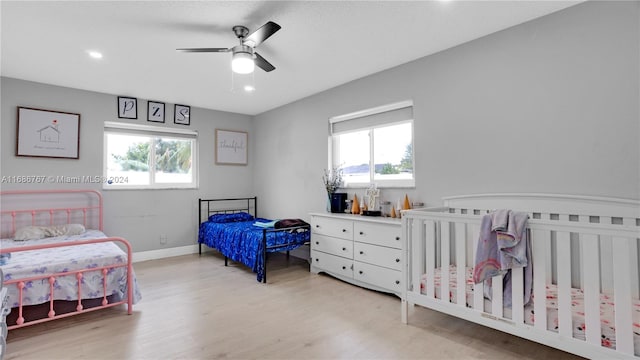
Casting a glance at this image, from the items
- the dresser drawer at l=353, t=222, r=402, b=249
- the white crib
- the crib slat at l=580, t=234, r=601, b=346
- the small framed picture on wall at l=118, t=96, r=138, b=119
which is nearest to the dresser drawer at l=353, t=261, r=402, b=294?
the dresser drawer at l=353, t=222, r=402, b=249

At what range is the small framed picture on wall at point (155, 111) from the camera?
4.53 meters

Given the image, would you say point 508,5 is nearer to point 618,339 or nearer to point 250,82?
point 618,339

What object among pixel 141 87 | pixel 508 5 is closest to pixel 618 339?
pixel 508 5

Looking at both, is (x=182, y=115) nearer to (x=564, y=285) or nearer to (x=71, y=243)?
(x=71, y=243)

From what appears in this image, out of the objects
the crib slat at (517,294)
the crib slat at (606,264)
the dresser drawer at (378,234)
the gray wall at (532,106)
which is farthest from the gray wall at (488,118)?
the crib slat at (517,294)

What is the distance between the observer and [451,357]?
1.97 meters

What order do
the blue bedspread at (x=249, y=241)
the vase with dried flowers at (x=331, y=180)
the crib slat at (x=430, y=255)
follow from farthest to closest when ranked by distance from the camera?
the vase with dried flowers at (x=331, y=180) → the blue bedspread at (x=249, y=241) → the crib slat at (x=430, y=255)

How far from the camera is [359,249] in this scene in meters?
3.24

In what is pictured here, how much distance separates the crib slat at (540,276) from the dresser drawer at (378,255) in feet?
3.85

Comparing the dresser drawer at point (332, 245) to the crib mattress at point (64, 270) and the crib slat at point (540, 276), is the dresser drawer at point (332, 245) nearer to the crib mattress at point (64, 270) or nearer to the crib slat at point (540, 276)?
the crib slat at point (540, 276)

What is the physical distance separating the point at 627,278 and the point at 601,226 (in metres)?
0.26

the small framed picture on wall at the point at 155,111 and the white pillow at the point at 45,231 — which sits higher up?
the small framed picture on wall at the point at 155,111

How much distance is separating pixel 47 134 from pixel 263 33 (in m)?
3.31

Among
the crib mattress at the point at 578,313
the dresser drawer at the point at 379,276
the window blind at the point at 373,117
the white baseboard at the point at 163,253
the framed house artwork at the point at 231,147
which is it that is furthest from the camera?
the framed house artwork at the point at 231,147
